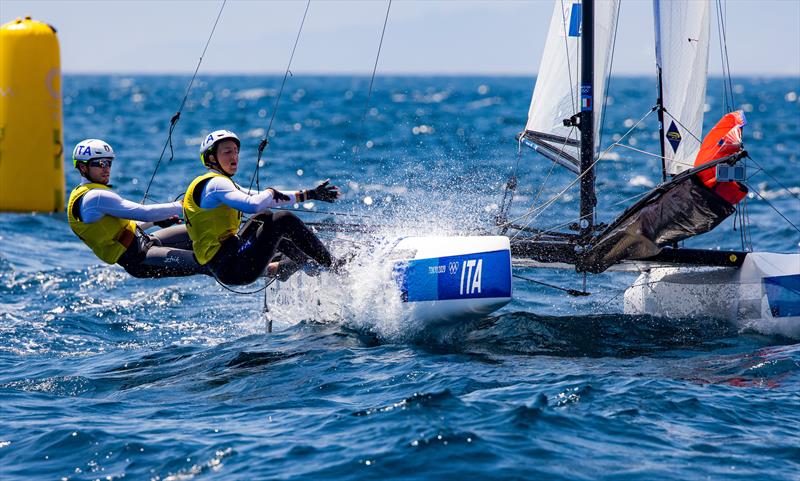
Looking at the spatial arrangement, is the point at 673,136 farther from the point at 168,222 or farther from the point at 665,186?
the point at 168,222

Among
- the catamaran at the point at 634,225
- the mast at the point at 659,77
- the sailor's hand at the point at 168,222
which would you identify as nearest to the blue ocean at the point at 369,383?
the catamaran at the point at 634,225

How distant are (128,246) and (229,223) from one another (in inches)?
30.5

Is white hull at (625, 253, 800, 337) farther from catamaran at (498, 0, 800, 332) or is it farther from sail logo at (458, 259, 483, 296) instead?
sail logo at (458, 259, 483, 296)

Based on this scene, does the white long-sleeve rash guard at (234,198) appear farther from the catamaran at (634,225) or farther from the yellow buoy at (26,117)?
the yellow buoy at (26,117)

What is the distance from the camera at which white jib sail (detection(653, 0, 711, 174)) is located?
7.19 m

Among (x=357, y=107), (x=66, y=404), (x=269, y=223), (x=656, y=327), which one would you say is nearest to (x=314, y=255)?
(x=269, y=223)

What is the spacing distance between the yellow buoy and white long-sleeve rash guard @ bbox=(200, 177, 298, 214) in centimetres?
143

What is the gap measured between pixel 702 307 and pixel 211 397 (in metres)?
3.46

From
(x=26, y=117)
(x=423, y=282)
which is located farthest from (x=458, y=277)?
(x=26, y=117)

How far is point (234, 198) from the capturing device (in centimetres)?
588

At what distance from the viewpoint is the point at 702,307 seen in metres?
6.94

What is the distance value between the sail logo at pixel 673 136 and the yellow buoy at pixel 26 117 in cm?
434

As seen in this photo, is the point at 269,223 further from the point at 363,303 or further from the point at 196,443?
the point at 196,443

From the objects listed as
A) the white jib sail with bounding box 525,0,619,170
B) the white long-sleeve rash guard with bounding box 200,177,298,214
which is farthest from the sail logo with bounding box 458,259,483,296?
the white jib sail with bounding box 525,0,619,170
